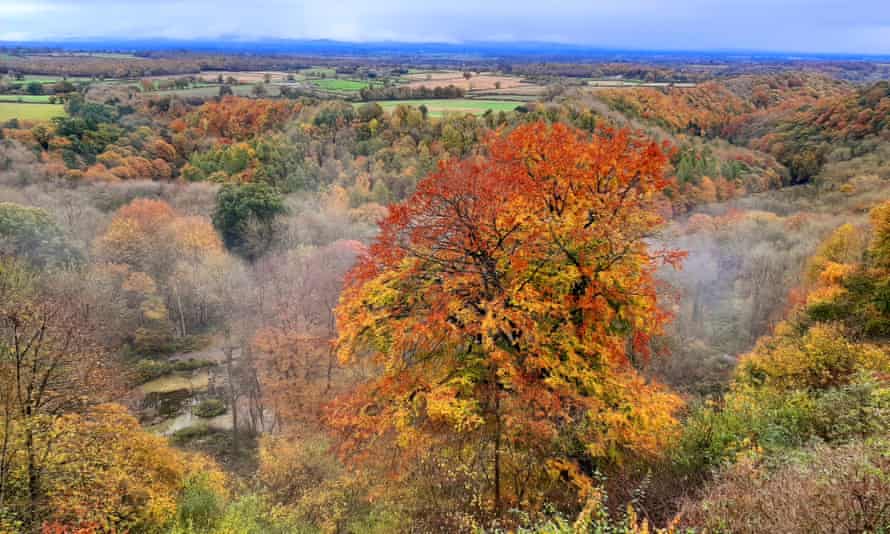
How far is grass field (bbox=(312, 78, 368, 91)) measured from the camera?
11451cm

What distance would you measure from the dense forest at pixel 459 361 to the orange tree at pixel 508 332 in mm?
84

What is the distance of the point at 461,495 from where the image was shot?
1305 cm

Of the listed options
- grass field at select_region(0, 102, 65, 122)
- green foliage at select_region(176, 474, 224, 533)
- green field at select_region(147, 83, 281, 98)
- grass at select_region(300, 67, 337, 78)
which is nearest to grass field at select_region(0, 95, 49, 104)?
grass field at select_region(0, 102, 65, 122)

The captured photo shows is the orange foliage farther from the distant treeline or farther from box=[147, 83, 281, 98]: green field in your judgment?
the distant treeline

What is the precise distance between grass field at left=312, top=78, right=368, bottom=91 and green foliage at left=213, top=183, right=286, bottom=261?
74728 mm

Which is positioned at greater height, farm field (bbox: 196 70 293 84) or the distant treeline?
farm field (bbox: 196 70 293 84)

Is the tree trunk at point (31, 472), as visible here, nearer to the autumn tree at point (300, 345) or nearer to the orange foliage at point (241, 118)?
the autumn tree at point (300, 345)

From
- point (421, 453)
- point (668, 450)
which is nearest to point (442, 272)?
point (421, 453)

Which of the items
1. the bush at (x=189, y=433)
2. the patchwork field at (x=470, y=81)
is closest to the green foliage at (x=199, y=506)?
the bush at (x=189, y=433)

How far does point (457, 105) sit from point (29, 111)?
64.6 m

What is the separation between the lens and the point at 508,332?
1278 centimetres

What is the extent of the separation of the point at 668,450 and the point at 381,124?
73.1 metres

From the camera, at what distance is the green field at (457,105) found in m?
84.9

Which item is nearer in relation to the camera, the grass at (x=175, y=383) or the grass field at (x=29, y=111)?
the grass at (x=175, y=383)
